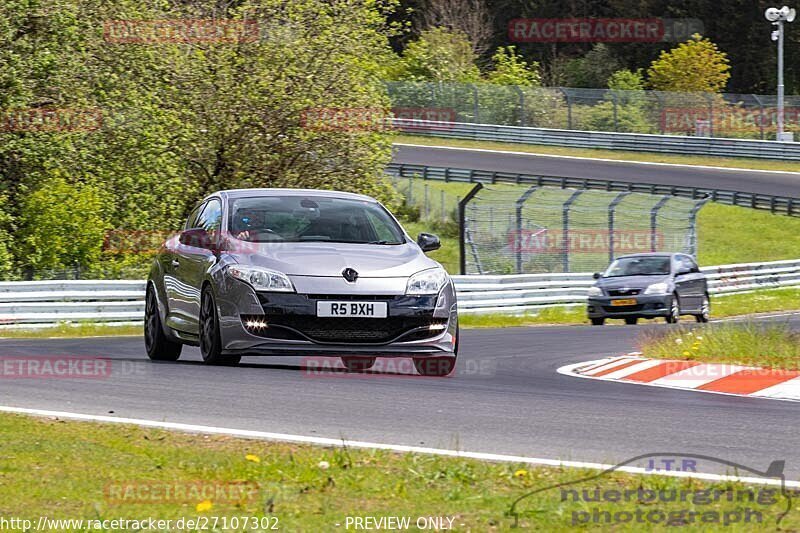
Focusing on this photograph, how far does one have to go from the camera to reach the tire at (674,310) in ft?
80.8

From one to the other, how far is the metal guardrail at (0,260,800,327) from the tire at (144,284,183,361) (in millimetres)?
9125

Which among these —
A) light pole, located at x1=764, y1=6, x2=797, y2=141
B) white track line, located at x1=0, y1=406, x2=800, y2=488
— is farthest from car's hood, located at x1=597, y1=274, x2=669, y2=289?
light pole, located at x1=764, y1=6, x2=797, y2=141

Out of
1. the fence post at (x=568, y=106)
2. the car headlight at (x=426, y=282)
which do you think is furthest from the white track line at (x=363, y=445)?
the fence post at (x=568, y=106)

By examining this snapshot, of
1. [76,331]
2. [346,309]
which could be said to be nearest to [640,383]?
[346,309]

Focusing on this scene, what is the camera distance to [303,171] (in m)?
31.0

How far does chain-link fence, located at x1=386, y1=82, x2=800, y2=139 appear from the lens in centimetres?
6000

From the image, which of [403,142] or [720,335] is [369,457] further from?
[403,142]

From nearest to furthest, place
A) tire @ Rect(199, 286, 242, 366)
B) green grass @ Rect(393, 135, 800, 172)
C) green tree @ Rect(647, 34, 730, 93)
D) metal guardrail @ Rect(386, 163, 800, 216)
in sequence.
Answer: tire @ Rect(199, 286, 242, 366) → metal guardrail @ Rect(386, 163, 800, 216) → green grass @ Rect(393, 135, 800, 172) → green tree @ Rect(647, 34, 730, 93)

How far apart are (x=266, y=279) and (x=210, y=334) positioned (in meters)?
0.91

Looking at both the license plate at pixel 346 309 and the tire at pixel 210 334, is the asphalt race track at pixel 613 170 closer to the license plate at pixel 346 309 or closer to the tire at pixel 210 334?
the tire at pixel 210 334

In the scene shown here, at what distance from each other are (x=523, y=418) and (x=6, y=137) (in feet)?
69.9

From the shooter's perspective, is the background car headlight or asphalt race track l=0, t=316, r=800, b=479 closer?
asphalt race track l=0, t=316, r=800, b=479

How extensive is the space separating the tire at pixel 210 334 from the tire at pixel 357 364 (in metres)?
1.07

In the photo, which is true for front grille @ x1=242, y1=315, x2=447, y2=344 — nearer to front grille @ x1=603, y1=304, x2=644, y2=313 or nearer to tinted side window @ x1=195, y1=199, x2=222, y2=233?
tinted side window @ x1=195, y1=199, x2=222, y2=233
